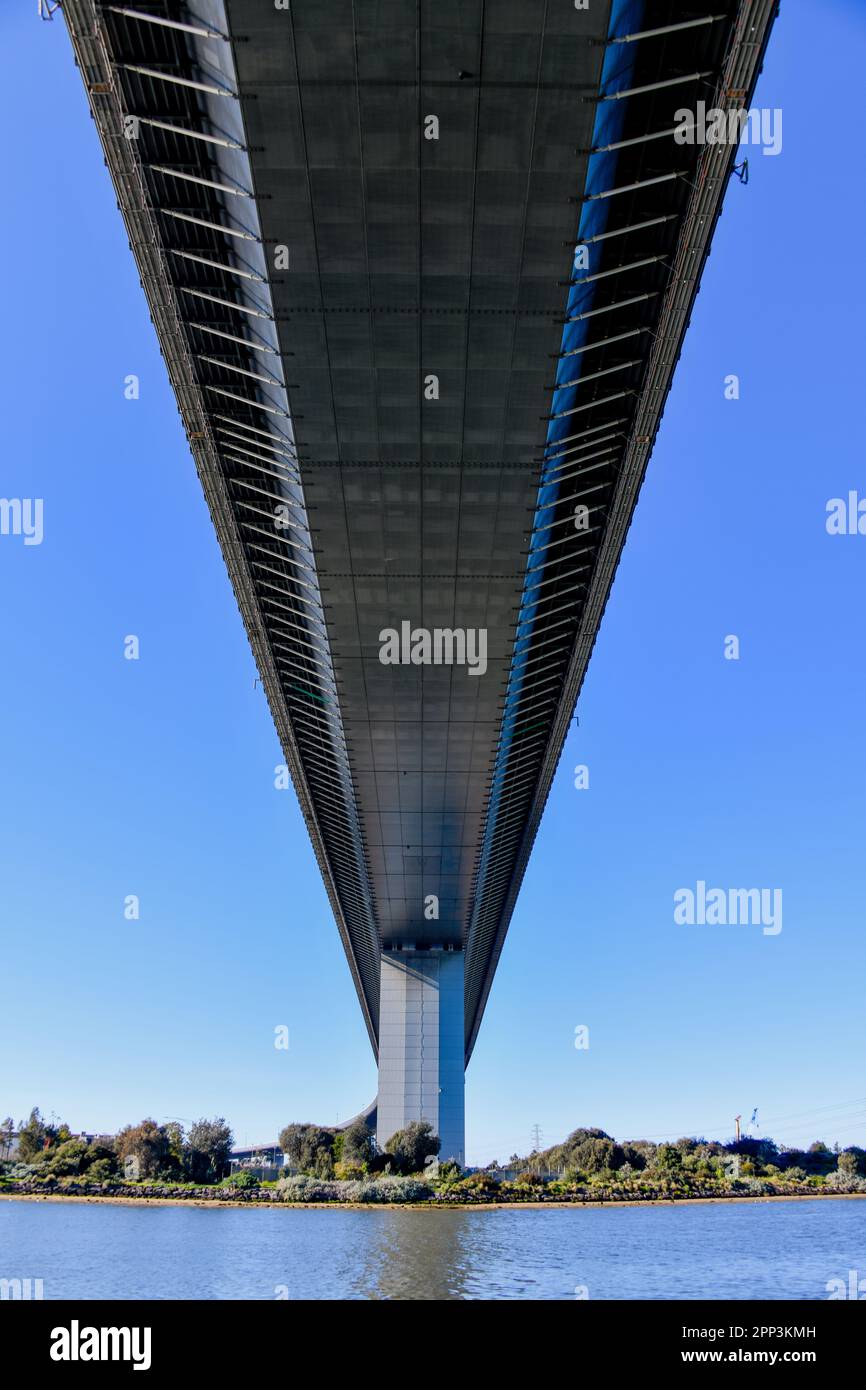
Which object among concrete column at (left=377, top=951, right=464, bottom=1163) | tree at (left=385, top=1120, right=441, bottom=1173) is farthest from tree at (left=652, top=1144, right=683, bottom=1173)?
tree at (left=385, top=1120, right=441, bottom=1173)

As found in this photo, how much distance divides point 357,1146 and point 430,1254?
49244 millimetres

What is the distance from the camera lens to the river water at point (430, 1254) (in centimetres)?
2380

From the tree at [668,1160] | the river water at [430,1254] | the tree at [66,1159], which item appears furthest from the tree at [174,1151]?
the tree at [668,1160]

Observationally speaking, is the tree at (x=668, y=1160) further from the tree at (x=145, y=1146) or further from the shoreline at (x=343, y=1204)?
the tree at (x=145, y=1146)

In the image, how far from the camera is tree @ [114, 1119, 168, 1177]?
73250 millimetres

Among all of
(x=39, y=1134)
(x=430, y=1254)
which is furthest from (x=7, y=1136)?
(x=430, y=1254)

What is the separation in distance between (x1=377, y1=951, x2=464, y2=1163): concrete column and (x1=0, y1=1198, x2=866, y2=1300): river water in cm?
2684

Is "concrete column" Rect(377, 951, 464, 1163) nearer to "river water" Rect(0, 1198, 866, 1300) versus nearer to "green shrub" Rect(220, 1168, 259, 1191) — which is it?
"green shrub" Rect(220, 1168, 259, 1191)

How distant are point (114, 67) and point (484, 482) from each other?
51.9ft

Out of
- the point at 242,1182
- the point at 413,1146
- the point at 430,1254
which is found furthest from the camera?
the point at 413,1146

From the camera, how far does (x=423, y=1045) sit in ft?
268

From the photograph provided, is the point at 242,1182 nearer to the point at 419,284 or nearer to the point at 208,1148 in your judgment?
the point at 208,1148

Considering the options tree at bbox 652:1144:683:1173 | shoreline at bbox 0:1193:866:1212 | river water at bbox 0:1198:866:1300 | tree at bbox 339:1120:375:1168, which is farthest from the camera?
tree at bbox 652:1144:683:1173
